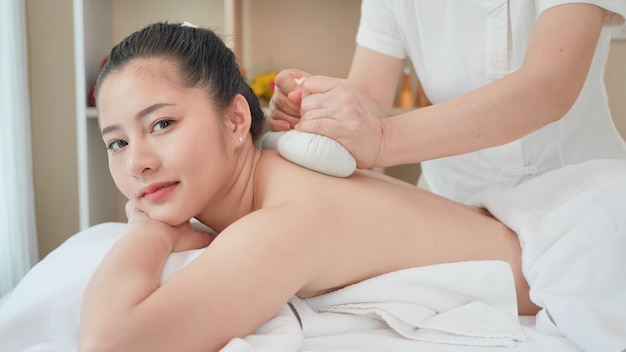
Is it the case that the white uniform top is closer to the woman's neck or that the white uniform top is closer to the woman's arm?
the woman's neck

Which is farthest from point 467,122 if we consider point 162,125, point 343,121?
point 162,125

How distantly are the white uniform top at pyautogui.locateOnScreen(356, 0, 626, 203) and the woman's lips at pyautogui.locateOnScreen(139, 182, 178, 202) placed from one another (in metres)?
0.78

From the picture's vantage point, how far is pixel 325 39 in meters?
3.45

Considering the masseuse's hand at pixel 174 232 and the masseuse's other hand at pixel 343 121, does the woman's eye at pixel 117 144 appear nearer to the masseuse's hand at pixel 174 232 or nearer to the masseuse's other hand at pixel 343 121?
the masseuse's hand at pixel 174 232

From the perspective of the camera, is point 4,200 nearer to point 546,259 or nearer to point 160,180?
point 160,180

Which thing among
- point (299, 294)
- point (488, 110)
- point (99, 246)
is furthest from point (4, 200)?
point (488, 110)

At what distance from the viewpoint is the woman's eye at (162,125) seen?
1.13m

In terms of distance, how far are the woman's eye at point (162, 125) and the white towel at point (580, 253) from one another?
0.70 meters

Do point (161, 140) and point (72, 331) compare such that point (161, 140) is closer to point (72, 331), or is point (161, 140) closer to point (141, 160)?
point (141, 160)

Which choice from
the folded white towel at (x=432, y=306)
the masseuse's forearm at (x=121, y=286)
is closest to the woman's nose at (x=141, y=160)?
the masseuse's forearm at (x=121, y=286)

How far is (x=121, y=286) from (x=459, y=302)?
598mm

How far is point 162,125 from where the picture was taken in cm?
113

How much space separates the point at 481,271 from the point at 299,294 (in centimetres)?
34

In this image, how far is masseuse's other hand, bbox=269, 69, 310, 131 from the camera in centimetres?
143
